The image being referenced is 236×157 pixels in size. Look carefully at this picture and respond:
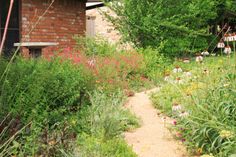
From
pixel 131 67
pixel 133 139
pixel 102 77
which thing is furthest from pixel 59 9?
pixel 133 139

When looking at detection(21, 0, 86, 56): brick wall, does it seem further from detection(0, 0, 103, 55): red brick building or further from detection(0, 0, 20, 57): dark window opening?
detection(0, 0, 20, 57): dark window opening

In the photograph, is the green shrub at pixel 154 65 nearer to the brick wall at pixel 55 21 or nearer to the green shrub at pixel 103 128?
the brick wall at pixel 55 21

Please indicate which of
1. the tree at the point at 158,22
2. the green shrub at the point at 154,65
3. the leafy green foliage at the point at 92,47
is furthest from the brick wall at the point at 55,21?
the green shrub at the point at 154,65

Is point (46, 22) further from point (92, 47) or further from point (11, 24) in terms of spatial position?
point (92, 47)

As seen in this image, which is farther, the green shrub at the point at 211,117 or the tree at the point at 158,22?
the tree at the point at 158,22

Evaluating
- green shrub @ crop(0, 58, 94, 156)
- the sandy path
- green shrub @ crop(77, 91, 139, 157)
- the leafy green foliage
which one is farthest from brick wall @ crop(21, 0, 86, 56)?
green shrub @ crop(77, 91, 139, 157)

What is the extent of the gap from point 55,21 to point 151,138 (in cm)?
727

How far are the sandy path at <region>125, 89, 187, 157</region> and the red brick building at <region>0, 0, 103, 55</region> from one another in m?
3.97

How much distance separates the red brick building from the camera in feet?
36.0

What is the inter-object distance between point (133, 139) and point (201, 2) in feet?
37.2

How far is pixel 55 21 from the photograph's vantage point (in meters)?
12.3

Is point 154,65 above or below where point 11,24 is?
below

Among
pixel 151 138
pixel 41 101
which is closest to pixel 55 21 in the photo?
pixel 41 101

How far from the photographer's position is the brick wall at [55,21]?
11.3 metres
